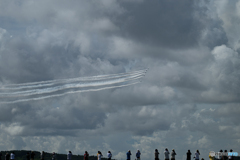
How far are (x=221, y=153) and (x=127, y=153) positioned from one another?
24.4 meters

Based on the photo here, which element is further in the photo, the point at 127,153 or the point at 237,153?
the point at 127,153

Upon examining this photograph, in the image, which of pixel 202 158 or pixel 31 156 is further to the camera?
pixel 31 156

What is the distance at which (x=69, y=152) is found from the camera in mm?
89000

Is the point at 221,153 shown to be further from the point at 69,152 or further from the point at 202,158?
the point at 69,152

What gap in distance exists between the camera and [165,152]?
83875 millimetres

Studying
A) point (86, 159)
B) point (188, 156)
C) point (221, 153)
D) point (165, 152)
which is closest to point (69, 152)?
point (86, 159)

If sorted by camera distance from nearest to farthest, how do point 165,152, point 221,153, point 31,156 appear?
point 221,153 → point 165,152 → point 31,156

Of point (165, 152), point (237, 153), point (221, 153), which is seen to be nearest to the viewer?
point (237, 153)

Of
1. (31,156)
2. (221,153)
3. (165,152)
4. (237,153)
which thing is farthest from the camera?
(31,156)

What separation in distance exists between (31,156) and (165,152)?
123ft

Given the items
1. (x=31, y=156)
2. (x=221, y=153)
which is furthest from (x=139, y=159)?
(x=31, y=156)

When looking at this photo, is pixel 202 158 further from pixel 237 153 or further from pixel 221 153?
pixel 237 153

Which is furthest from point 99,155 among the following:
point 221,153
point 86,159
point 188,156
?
point 221,153

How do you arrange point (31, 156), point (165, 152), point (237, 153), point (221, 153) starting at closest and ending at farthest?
point (237, 153), point (221, 153), point (165, 152), point (31, 156)
